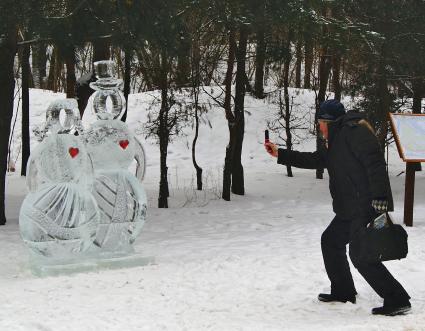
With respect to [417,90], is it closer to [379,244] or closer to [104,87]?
[104,87]

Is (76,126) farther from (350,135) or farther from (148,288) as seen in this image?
(350,135)

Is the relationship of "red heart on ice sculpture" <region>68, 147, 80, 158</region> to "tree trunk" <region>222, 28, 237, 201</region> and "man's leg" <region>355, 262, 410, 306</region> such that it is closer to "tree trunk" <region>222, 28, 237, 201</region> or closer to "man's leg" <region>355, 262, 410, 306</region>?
"man's leg" <region>355, 262, 410, 306</region>

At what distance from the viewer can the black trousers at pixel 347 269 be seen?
16.6ft

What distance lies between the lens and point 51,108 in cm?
681

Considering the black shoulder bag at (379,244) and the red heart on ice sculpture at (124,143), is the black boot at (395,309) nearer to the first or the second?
the black shoulder bag at (379,244)

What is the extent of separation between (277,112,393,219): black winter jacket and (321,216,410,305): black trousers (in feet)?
0.41

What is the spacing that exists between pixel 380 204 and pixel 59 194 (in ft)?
11.0

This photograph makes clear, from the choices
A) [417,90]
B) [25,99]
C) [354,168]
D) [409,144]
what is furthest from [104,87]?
[25,99]

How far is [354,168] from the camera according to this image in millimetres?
5125

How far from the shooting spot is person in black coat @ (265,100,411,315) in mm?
4980

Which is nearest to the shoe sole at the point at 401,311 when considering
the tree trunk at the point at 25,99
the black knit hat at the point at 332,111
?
the black knit hat at the point at 332,111

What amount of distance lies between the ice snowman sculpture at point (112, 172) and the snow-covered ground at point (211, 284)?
1.59 ft

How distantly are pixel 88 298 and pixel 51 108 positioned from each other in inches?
81.1

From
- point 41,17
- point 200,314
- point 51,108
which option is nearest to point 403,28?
point 41,17
